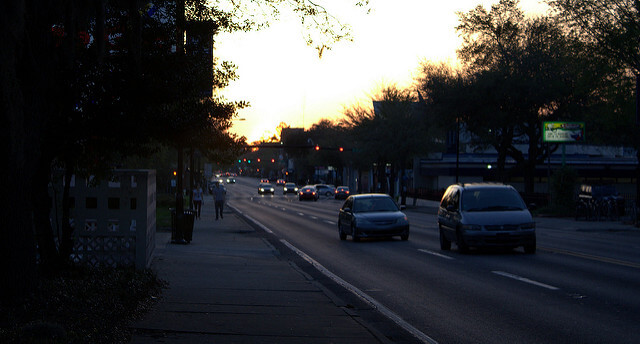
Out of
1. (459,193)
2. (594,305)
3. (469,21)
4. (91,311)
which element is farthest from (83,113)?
(469,21)

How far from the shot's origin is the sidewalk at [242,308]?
824 cm

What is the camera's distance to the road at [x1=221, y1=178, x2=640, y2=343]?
30.5 feet

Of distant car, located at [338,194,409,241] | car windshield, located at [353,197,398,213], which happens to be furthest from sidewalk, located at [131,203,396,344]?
car windshield, located at [353,197,398,213]

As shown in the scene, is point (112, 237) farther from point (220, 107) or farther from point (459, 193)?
point (459, 193)

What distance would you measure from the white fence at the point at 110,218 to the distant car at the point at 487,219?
8821 millimetres

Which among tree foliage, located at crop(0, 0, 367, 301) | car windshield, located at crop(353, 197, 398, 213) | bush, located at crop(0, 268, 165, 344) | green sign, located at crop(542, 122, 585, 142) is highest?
green sign, located at crop(542, 122, 585, 142)

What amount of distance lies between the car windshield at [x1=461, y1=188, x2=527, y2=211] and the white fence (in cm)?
929

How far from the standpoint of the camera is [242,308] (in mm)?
10188

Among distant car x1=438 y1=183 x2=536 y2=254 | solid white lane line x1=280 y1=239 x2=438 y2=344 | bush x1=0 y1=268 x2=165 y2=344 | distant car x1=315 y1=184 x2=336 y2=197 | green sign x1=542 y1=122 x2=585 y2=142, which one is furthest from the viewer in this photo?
distant car x1=315 y1=184 x2=336 y2=197

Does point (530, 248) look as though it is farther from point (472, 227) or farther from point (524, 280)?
point (524, 280)

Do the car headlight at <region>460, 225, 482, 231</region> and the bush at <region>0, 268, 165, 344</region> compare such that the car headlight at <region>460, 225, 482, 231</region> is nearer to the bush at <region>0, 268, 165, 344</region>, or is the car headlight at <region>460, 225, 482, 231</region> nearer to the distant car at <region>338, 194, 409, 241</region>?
the distant car at <region>338, 194, 409, 241</region>

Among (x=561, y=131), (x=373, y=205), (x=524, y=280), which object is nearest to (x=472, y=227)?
(x=524, y=280)

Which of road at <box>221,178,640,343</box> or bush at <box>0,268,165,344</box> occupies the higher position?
bush at <box>0,268,165,344</box>

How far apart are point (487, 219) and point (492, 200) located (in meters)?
1.05
